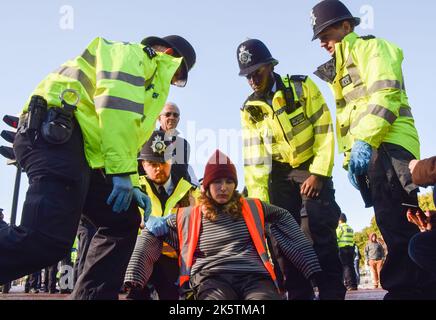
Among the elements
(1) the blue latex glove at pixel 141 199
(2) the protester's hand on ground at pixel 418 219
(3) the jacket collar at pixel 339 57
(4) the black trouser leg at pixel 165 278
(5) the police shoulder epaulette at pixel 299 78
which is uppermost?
(5) the police shoulder epaulette at pixel 299 78

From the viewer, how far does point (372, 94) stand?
3.85 metres

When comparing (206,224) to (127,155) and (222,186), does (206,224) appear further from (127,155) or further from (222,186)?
(127,155)

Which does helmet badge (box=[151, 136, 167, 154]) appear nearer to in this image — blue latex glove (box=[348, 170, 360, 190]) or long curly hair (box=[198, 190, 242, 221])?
long curly hair (box=[198, 190, 242, 221])

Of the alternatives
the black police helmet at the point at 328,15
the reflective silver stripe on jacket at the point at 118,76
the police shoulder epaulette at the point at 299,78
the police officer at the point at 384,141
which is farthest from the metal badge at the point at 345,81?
the reflective silver stripe on jacket at the point at 118,76

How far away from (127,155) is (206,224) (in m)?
1.17

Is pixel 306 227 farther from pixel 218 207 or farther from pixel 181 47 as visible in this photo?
pixel 181 47

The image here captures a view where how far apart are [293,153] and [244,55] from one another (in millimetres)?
1110

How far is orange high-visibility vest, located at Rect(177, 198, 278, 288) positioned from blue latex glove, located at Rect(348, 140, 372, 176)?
0.83 metres

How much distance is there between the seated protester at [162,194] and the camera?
482 centimetres

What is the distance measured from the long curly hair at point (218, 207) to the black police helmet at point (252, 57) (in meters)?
1.42

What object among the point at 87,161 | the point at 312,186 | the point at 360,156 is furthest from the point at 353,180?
the point at 87,161

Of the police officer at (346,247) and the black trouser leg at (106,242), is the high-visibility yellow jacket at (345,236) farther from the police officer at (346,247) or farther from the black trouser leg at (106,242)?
the black trouser leg at (106,242)
